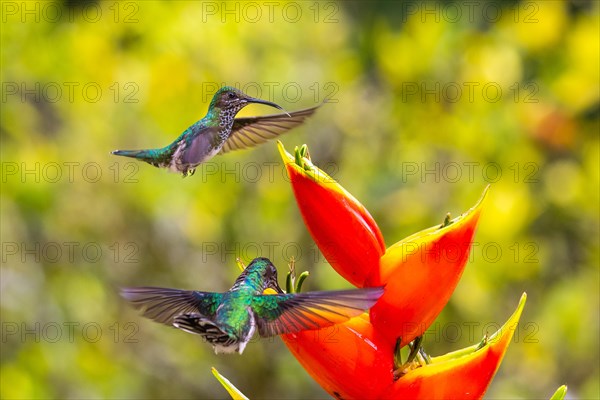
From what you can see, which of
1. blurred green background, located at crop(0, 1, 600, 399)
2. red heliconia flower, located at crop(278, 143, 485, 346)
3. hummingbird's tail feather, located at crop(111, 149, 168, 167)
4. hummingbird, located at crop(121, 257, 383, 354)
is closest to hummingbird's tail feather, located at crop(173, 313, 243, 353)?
hummingbird, located at crop(121, 257, 383, 354)

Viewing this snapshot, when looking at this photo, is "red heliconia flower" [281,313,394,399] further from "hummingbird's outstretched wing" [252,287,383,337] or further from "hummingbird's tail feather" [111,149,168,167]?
"hummingbird's tail feather" [111,149,168,167]

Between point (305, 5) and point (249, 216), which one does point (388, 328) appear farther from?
point (305, 5)

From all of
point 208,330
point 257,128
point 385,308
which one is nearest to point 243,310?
point 208,330

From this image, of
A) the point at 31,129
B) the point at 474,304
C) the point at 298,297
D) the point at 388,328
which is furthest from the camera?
the point at 31,129

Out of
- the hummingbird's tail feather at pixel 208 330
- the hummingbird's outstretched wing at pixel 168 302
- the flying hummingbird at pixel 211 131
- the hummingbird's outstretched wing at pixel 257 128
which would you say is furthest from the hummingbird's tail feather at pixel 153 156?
the hummingbird's tail feather at pixel 208 330

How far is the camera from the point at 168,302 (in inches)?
47.2

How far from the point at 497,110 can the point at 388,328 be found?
2109mm

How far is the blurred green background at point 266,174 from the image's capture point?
317 centimetres

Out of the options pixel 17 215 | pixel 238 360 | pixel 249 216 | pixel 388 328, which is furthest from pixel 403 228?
pixel 388 328

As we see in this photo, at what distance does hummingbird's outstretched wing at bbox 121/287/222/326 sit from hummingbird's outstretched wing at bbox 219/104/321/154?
362 mm

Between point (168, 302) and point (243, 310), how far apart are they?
3.9 inches

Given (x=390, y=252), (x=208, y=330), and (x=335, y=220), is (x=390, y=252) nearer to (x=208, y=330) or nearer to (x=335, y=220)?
(x=335, y=220)

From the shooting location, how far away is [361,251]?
1219 mm

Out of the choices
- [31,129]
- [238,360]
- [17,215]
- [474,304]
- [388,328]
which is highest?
[388,328]
